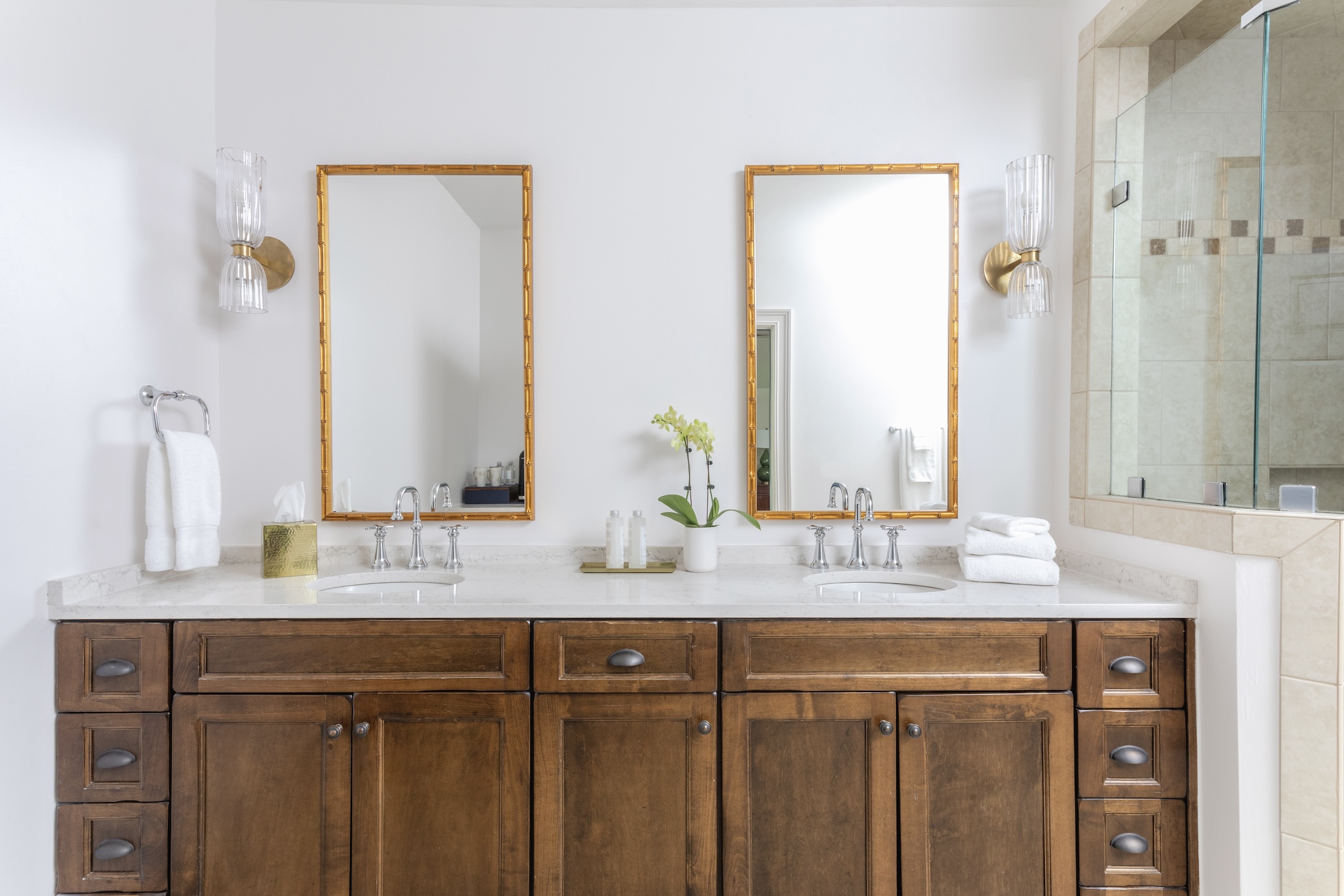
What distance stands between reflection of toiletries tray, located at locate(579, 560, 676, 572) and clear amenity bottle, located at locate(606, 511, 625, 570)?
0.02 m

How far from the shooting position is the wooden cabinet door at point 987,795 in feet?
4.92

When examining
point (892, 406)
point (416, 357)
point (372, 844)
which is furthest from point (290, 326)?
point (892, 406)

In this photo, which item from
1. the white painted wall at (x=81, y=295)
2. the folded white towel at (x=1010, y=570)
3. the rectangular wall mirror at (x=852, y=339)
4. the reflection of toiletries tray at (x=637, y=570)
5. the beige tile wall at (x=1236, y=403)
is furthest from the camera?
the rectangular wall mirror at (x=852, y=339)

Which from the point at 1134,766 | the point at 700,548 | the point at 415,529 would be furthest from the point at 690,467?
the point at 1134,766

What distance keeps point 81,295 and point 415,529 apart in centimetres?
93

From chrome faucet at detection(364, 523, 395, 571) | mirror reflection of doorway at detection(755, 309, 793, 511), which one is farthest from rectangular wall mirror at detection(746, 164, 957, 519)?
chrome faucet at detection(364, 523, 395, 571)

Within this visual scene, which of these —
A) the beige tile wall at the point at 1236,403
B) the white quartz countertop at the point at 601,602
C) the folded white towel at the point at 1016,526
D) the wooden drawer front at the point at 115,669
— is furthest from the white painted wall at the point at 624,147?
the wooden drawer front at the point at 115,669

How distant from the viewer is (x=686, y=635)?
1521 millimetres

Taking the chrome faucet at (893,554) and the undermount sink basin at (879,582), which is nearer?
the undermount sink basin at (879,582)

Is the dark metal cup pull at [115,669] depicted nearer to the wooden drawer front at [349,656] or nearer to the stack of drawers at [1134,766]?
the wooden drawer front at [349,656]

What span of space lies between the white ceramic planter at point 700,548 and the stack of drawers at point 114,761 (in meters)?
1.21

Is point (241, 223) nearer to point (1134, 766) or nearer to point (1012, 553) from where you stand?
point (1012, 553)

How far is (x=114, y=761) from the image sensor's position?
1.51 m

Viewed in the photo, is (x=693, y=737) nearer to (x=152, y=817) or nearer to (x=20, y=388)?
(x=152, y=817)
